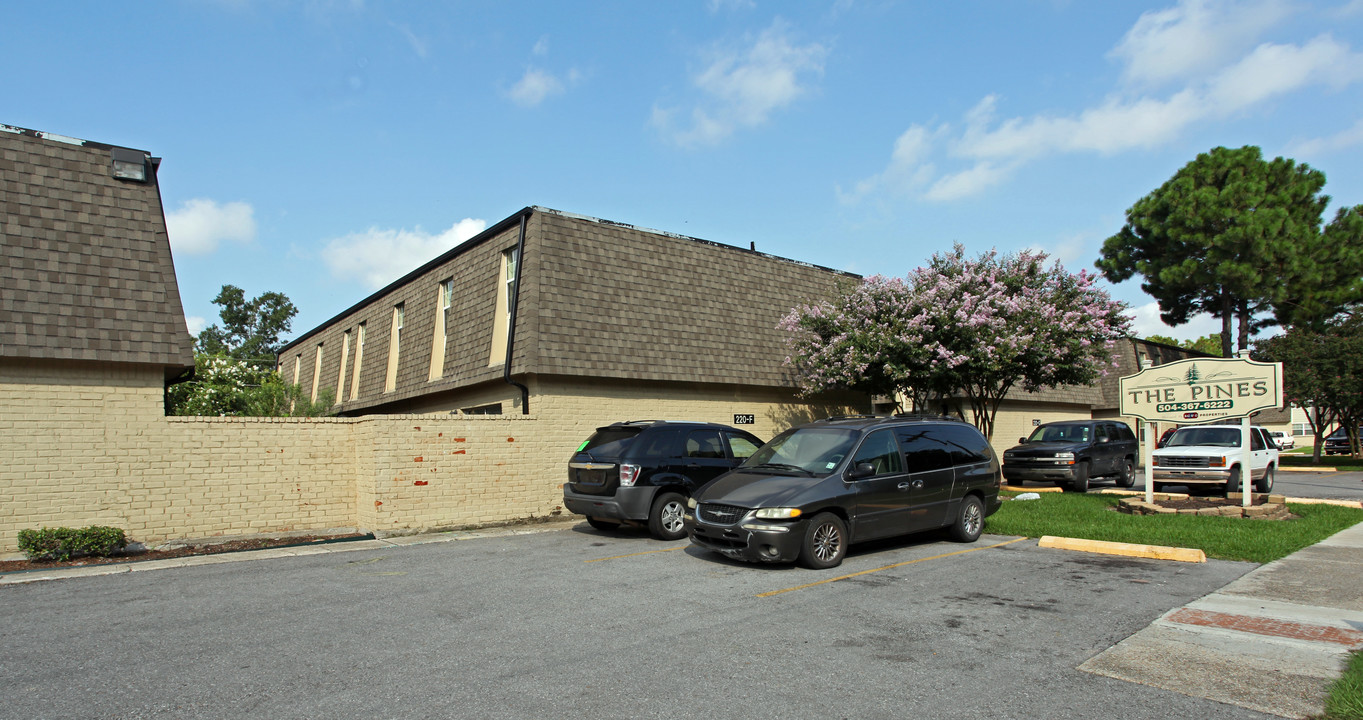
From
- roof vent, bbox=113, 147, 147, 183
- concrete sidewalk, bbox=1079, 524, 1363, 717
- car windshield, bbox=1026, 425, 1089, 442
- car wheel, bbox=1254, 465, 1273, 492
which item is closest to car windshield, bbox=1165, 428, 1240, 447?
car wheel, bbox=1254, 465, 1273, 492

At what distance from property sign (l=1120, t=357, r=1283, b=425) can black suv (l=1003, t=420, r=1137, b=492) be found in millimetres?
4303

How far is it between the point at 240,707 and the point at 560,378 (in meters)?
10.2

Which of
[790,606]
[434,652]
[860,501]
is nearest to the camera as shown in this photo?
[434,652]

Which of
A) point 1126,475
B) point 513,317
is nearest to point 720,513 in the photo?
point 513,317

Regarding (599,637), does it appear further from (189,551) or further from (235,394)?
(235,394)

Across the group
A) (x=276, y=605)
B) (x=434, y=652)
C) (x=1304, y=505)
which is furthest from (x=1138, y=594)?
(x=1304, y=505)

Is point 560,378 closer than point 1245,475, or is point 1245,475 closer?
point 1245,475

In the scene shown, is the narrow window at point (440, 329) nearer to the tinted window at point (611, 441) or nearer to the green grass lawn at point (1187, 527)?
the tinted window at point (611, 441)

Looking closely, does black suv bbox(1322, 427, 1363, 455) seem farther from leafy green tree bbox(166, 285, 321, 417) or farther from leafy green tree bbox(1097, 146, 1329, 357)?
leafy green tree bbox(166, 285, 321, 417)

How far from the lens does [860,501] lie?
30.8ft

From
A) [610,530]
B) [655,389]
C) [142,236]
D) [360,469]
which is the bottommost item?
[610,530]

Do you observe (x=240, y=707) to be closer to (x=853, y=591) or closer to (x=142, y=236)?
(x=853, y=591)

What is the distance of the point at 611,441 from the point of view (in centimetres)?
1181

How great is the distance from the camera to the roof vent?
11844 mm
